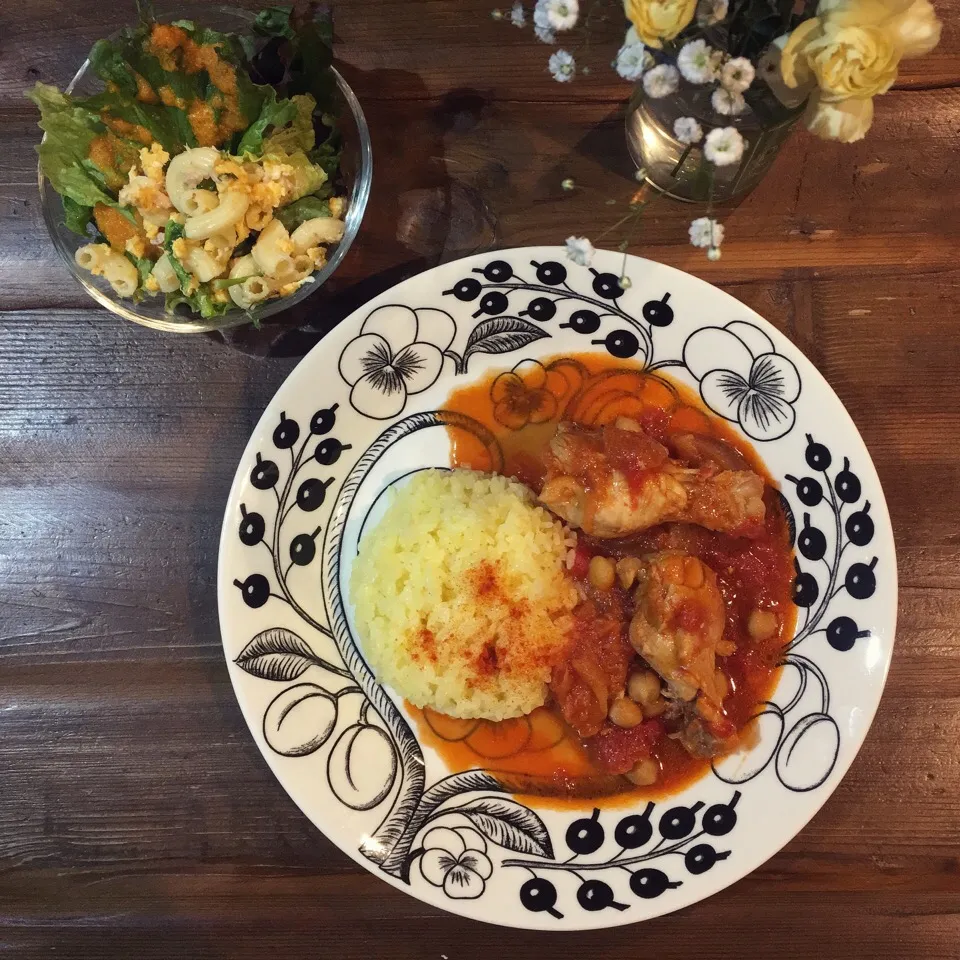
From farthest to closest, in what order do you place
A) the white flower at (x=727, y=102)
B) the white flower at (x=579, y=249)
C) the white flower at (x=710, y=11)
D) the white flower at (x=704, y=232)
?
the white flower at (x=579, y=249)
the white flower at (x=704, y=232)
the white flower at (x=727, y=102)
the white flower at (x=710, y=11)

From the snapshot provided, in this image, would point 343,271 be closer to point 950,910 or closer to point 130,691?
point 130,691

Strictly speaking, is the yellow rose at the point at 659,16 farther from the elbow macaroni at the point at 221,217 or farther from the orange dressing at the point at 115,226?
the orange dressing at the point at 115,226

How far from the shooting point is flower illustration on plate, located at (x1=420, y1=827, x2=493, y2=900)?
2545 millimetres

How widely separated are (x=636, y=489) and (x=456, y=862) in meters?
1.46

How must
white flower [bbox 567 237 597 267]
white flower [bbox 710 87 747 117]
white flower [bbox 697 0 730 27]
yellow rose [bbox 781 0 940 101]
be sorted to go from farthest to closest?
white flower [bbox 567 237 597 267]
white flower [bbox 710 87 747 117]
white flower [bbox 697 0 730 27]
yellow rose [bbox 781 0 940 101]

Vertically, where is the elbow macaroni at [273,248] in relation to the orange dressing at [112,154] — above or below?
below

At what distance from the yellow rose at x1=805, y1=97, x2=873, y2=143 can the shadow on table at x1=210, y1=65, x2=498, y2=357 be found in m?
1.33

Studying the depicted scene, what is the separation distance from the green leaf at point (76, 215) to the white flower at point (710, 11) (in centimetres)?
210

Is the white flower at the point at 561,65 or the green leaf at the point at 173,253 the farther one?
the green leaf at the point at 173,253

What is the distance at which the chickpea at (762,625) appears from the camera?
264 centimetres

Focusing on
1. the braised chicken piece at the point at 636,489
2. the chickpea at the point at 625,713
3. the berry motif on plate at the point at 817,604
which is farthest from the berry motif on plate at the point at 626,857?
the braised chicken piece at the point at 636,489

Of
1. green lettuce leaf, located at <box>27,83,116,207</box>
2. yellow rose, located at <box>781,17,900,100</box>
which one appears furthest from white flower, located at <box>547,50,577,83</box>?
green lettuce leaf, located at <box>27,83,116,207</box>

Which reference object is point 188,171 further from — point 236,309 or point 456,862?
point 456,862

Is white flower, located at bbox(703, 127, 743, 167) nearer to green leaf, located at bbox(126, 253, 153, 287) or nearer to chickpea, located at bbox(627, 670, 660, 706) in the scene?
chickpea, located at bbox(627, 670, 660, 706)
